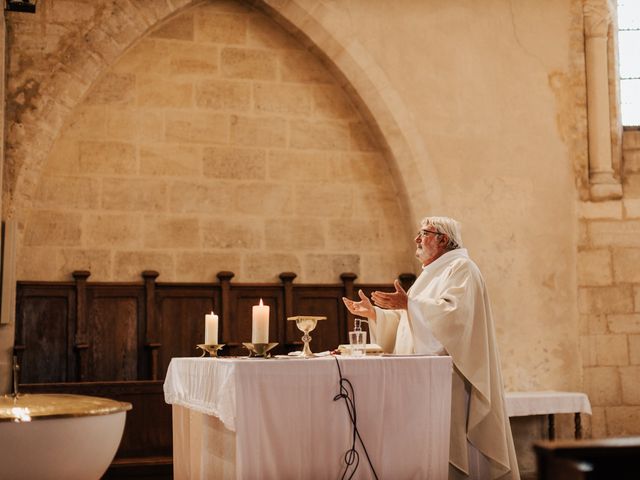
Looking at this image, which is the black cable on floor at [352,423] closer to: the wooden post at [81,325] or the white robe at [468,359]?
the white robe at [468,359]

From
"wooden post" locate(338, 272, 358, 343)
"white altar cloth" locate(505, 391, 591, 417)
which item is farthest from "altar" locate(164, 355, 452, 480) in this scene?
"wooden post" locate(338, 272, 358, 343)

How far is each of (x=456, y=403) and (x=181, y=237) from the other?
328 cm

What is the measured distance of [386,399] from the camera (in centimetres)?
407

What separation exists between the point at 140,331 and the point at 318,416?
11.4 feet

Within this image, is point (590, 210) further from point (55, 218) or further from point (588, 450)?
point (588, 450)

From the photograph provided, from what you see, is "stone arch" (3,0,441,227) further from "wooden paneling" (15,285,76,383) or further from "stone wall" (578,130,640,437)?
"stone wall" (578,130,640,437)

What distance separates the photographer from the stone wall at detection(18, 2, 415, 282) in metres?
7.14

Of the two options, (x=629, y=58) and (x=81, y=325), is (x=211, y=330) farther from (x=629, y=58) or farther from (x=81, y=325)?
(x=629, y=58)

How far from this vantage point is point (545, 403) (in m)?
7.16

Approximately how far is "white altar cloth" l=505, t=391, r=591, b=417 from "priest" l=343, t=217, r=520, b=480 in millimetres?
2241

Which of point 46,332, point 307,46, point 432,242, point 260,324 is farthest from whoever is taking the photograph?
point 307,46

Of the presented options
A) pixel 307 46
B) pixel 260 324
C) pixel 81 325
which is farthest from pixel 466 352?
pixel 307 46

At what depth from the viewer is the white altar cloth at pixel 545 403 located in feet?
23.2

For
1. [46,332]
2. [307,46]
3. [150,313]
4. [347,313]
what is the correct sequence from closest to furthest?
[46,332] → [150,313] → [347,313] → [307,46]
